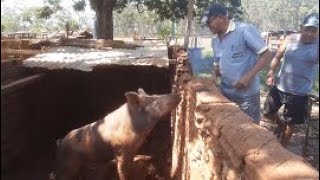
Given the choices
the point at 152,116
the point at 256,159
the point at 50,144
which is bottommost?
the point at 50,144

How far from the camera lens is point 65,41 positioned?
6.86 m

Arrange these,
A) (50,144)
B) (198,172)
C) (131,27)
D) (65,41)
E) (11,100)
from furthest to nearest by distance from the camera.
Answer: (131,27) < (65,41) < (50,144) < (11,100) < (198,172)

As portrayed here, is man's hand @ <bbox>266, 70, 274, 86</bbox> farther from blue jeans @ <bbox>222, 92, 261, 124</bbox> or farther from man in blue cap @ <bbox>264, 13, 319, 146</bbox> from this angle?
blue jeans @ <bbox>222, 92, 261, 124</bbox>

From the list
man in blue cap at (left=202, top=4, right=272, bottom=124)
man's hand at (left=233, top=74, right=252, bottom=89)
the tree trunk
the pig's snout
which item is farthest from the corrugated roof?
the tree trunk

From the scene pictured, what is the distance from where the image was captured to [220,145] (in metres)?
2.92

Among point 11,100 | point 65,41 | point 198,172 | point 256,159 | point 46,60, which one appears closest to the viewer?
point 256,159

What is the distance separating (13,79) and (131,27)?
112 ft

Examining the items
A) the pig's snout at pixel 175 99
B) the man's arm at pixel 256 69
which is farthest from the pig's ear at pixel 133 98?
the man's arm at pixel 256 69

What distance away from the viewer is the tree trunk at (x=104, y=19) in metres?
13.5

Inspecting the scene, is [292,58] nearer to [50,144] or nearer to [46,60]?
[46,60]

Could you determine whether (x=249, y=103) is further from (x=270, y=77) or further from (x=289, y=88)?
(x=270, y=77)

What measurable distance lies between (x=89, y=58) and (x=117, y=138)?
137cm

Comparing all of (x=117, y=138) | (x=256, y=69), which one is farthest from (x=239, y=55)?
(x=117, y=138)

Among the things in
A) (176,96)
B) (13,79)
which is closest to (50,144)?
(13,79)
